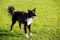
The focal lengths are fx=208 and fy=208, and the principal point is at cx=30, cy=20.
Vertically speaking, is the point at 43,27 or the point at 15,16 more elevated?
the point at 15,16

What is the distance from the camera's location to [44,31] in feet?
32.6

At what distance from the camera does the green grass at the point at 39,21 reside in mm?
9359

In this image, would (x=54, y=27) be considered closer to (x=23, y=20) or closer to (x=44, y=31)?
(x=44, y=31)

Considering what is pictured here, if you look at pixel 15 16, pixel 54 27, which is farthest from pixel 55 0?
pixel 15 16

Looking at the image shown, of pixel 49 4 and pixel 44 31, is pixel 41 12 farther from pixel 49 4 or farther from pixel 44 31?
pixel 44 31

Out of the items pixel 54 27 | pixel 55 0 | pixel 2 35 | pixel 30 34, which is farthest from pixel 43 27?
pixel 55 0

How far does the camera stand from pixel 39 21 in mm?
11656

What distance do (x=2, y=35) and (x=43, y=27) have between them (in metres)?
2.28

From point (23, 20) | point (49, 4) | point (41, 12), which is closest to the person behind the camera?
point (23, 20)

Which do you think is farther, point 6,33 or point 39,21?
point 39,21

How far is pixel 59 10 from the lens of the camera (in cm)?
1412

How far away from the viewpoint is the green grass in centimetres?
936

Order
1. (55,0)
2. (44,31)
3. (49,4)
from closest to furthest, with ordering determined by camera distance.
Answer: (44,31) → (49,4) → (55,0)

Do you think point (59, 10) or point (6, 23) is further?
point (59, 10)
